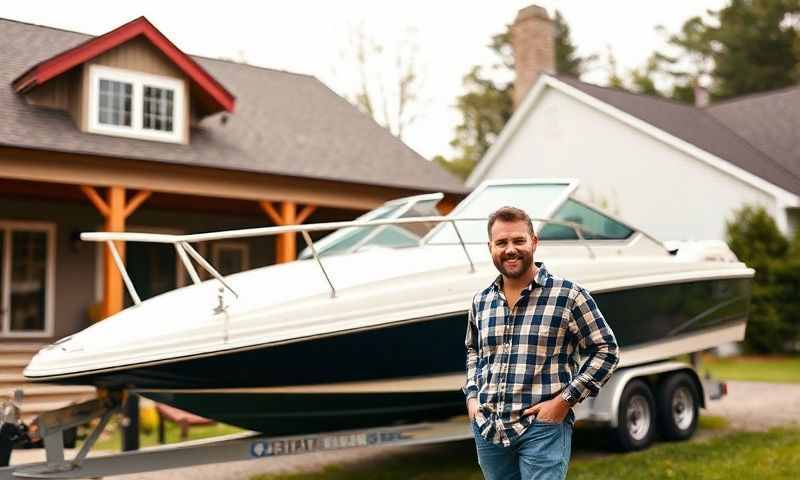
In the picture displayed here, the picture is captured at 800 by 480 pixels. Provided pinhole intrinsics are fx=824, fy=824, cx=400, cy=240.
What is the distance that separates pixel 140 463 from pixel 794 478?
4326 mm

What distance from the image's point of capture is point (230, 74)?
17219 mm

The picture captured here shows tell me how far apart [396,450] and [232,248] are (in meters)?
8.90

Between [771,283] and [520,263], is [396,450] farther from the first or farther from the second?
[771,283]

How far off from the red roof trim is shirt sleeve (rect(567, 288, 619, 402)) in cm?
1154

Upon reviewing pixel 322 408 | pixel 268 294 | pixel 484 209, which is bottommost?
pixel 322 408

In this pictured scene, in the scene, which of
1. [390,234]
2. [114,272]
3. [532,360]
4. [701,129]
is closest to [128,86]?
[114,272]

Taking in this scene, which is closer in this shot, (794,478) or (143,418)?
(794,478)

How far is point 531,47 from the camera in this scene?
68.9 ft

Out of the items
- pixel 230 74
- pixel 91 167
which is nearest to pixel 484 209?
pixel 91 167

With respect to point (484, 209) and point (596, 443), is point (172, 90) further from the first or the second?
point (596, 443)

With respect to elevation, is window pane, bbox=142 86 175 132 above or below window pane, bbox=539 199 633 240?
above

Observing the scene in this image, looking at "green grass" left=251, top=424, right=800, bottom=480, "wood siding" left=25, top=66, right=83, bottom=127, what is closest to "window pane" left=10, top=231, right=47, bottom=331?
"wood siding" left=25, top=66, right=83, bottom=127

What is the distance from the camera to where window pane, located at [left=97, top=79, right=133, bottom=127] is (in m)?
13.1

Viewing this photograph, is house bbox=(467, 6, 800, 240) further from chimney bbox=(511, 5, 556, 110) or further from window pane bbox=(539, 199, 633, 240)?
window pane bbox=(539, 199, 633, 240)
